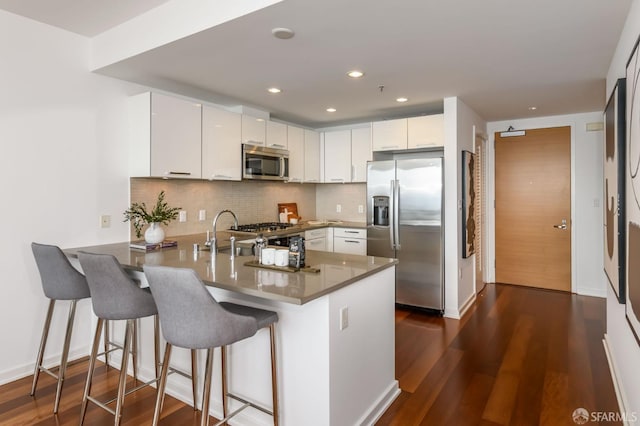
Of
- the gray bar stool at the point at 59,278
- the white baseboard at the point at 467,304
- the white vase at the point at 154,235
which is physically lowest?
the white baseboard at the point at 467,304

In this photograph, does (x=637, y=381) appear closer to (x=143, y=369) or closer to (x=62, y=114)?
(x=143, y=369)

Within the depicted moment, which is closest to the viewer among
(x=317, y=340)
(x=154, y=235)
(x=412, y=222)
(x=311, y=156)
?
(x=317, y=340)

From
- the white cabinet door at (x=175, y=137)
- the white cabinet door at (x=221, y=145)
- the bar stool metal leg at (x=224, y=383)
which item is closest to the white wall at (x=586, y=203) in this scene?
the white cabinet door at (x=221, y=145)

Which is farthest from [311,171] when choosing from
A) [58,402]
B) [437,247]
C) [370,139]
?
[58,402]

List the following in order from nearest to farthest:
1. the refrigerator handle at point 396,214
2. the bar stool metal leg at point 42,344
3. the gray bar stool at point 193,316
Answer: the gray bar stool at point 193,316 → the bar stool metal leg at point 42,344 → the refrigerator handle at point 396,214

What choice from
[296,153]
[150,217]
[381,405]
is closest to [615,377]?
[381,405]

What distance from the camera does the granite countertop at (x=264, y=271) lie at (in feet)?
5.87

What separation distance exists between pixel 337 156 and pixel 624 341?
376 centimetres

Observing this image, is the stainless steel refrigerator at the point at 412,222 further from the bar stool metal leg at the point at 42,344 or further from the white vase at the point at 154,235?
the bar stool metal leg at the point at 42,344

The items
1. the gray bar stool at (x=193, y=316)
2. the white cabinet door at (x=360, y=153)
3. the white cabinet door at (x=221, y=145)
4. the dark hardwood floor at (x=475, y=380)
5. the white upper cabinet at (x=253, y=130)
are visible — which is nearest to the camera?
the gray bar stool at (x=193, y=316)

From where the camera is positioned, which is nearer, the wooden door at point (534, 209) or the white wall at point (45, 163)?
the white wall at point (45, 163)

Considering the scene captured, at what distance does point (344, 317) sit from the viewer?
6.57ft

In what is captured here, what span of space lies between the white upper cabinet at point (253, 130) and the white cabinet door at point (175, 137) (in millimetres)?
624

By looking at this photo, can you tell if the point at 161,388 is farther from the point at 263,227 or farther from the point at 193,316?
the point at 263,227
